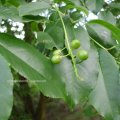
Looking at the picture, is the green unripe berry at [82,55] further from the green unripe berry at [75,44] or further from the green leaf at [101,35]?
the green leaf at [101,35]

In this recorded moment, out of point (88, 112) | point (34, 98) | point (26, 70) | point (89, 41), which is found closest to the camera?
point (26, 70)

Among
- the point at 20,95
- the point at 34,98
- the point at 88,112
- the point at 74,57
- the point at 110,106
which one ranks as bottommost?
the point at 34,98

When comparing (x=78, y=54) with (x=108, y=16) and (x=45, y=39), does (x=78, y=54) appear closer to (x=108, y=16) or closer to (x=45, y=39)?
(x=45, y=39)

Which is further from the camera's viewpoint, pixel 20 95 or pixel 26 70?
pixel 20 95

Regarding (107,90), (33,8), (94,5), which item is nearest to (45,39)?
(33,8)

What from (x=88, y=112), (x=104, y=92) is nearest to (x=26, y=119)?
(x=88, y=112)

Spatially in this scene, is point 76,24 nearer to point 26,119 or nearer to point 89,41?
point 89,41

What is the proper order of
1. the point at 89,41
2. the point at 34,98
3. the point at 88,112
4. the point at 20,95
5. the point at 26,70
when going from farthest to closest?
the point at 34,98 < the point at 20,95 < the point at 88,112 < the point at 89,41 < the point at 26,70

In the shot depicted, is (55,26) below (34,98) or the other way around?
the other way around
